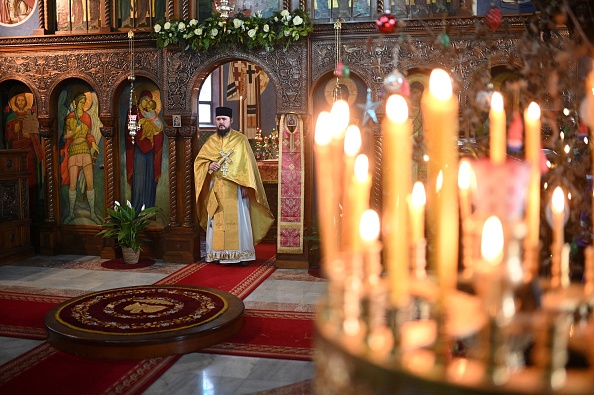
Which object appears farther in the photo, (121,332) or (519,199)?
(121,332)

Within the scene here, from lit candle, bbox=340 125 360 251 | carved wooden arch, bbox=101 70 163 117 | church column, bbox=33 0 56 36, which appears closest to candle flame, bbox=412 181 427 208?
lit candle, bbox=340 125 360 251

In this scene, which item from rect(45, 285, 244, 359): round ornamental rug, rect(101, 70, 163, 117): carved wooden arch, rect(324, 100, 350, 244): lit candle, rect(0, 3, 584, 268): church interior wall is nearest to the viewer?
rect(324, 100, 350, 244): lit candle

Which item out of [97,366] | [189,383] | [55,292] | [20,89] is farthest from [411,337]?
[20,89]

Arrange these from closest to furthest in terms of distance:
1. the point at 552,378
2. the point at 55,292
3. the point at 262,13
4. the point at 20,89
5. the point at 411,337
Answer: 1. the point at 552,378
2. the point at 411,337
3. the point at 55,292
4. the point at 262,13
5. the point at 20,89

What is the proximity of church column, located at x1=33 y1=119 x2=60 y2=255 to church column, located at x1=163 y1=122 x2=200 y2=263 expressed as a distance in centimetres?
189

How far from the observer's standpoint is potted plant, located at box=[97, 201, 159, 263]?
8828 mm

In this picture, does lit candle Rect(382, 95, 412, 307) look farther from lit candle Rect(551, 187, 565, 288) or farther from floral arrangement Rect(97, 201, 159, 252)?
floral arrangement Rect(97, 201, 159, 252)

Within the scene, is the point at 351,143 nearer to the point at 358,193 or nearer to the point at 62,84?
the point at 358,193

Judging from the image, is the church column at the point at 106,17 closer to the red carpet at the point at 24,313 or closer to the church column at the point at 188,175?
the church column at the point at 188,175

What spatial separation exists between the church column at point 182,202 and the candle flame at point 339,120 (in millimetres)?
7822

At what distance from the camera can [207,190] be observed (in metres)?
9.05

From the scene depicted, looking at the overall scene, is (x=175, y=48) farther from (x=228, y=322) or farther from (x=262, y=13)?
(x=228, y=322)

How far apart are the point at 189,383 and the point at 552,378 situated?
3865 millimetres

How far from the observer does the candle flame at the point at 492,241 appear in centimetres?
93
